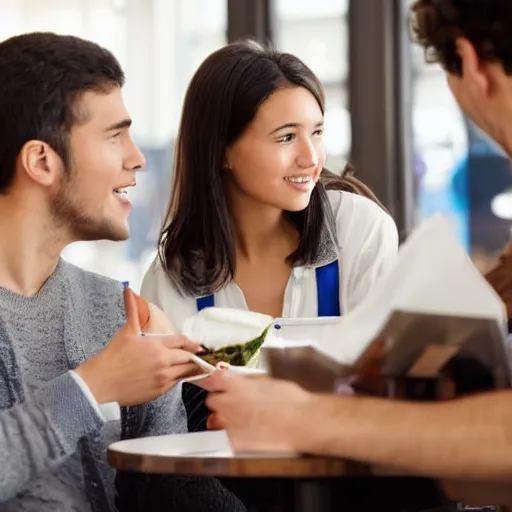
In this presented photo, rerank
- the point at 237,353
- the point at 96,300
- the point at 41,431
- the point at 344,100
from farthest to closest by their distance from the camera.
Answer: the point at 344,100
the point at 96,300
the point at 237,353
the point at 41,431

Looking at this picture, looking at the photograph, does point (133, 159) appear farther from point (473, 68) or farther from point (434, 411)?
point (434, 411)

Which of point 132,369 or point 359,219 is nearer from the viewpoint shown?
point 132,369

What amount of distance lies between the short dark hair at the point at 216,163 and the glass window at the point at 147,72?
151cm

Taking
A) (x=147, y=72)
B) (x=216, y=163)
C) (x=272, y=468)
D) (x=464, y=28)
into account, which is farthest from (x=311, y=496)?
(x=147, y=72)

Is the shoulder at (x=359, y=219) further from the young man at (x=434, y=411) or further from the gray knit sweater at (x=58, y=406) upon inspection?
the young man at (x=434, y=411)

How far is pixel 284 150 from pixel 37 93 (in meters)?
0.79

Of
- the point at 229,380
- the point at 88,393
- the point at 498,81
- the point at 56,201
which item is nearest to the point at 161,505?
the point at 88,393

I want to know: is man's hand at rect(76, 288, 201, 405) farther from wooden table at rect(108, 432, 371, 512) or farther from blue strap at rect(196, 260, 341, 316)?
blue strap at rect(196, 260, 341, 316)

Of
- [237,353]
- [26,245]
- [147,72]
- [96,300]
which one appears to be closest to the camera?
[237,353]

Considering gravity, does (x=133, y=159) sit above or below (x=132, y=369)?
above

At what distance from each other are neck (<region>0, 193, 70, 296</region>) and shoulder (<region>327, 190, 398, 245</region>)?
2.82 feet

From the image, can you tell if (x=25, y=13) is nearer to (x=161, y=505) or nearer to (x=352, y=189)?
(x=352, y=189)

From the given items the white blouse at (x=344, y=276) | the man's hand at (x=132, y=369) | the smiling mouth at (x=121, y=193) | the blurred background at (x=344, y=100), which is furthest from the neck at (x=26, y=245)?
the blurred background at (x=344, y=100)

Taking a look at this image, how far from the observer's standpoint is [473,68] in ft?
4.07
